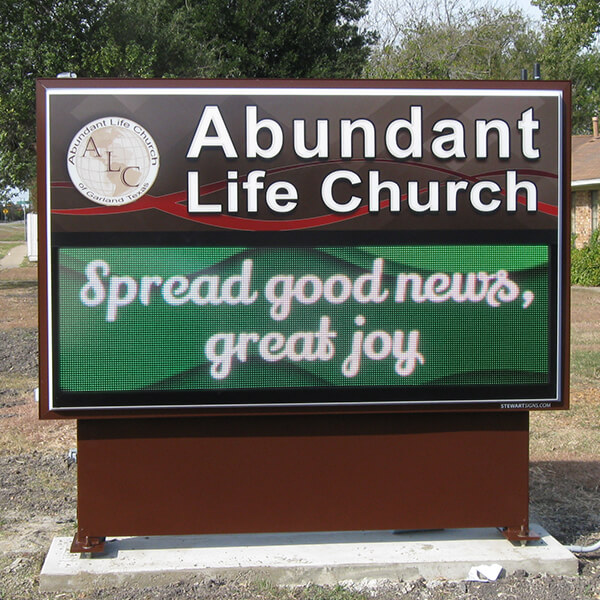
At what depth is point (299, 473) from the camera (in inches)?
176

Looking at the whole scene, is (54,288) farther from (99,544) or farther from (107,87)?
(99,544)

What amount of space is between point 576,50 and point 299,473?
35.9 meters

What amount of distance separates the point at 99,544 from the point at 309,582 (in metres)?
1.13

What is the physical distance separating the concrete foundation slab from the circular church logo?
189 centimetres

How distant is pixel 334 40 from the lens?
3100 cm

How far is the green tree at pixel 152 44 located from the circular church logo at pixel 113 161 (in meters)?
15.6

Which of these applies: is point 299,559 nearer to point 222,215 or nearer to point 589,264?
point 222,215

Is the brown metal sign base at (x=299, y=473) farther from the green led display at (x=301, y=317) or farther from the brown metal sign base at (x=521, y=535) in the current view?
the green led display at (x=301, y=317)

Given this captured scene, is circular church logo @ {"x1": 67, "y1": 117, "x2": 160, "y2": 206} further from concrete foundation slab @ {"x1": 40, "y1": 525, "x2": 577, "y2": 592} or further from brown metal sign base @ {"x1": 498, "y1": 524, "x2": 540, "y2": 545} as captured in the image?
brown metal sign base @ {"x1": 498, "y1": 524, "x2": 540, "y2": 545}

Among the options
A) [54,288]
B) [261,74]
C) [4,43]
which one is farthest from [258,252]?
[261,74]

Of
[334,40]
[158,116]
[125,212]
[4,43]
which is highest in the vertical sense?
[334,40]

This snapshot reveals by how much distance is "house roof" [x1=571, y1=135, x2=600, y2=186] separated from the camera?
22783 millimetres

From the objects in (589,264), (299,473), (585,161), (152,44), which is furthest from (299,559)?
(585,161)

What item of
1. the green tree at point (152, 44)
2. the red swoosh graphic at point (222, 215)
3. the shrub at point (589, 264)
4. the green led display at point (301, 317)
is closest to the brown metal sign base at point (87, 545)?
the green led display at point (301, 317)
